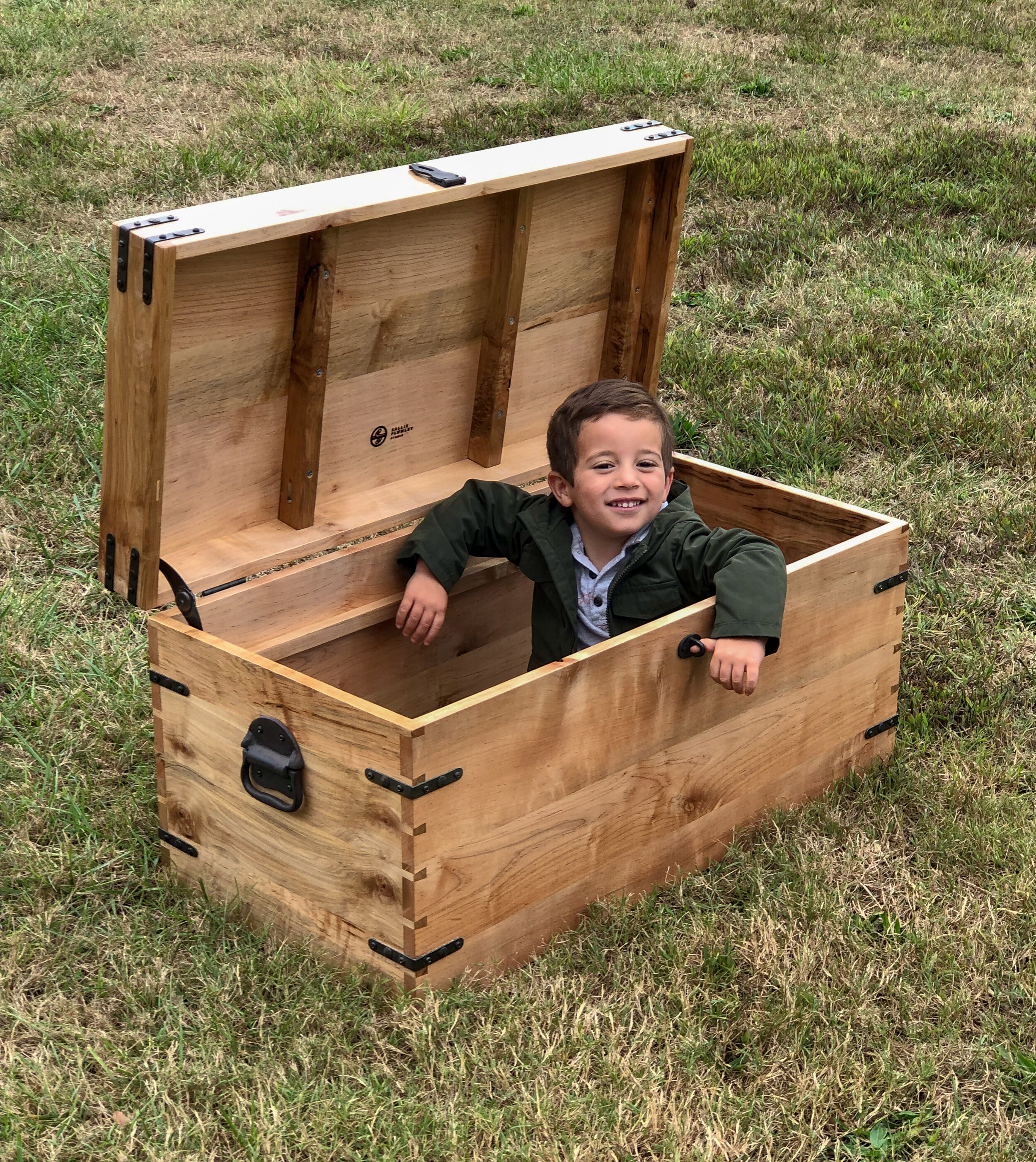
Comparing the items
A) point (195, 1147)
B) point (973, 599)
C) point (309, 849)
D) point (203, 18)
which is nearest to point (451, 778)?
point (309, 849)

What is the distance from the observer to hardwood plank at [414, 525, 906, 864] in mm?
2723

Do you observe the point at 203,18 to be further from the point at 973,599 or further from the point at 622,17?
the point at 973,599

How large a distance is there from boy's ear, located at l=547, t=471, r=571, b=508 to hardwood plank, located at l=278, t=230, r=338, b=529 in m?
0.55

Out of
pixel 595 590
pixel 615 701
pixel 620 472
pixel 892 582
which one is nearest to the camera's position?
pixel 615 701

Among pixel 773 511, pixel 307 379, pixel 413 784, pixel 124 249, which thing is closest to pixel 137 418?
pixel 124 249

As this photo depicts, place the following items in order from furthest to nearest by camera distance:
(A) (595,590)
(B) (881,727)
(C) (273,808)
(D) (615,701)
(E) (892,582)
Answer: (B) (881,727) → (E) (892,582) → (A) (595,590) → (D) (615,701) → (C) (273,808)

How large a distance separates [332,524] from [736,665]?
3.37 ft

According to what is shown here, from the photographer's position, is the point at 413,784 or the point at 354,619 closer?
the point at 413,784

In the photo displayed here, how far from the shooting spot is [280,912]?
120 inches

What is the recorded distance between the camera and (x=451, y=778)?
2699mm

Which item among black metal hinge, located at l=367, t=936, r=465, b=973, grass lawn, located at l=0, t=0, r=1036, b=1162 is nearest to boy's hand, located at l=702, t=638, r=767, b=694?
grass lawn, located at l=0, t=0, r=1036, b=1162

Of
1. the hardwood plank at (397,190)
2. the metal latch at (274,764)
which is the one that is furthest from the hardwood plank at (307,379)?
the metal latch at (274,764)

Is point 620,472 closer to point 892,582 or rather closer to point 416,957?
point 892,582

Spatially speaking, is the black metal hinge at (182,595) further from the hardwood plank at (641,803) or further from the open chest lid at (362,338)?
the hardwood plank at (641,803)
